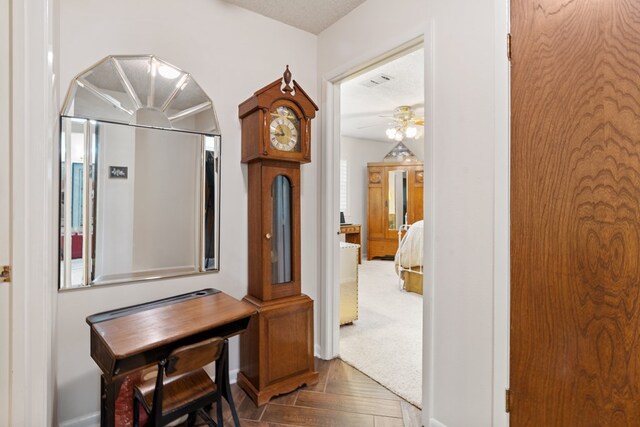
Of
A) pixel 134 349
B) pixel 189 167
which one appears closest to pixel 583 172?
pixel 134 349

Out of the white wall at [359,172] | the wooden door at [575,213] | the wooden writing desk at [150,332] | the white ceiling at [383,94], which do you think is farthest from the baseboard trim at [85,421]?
the white wall at [359,172]

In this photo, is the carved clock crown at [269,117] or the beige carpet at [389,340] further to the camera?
the beige carpet at [389,340]

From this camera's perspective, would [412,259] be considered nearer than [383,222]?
Yes

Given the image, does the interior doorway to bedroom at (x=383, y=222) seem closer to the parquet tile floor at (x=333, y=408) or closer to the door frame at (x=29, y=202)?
the parquet tile floor at (x=333, y=408)

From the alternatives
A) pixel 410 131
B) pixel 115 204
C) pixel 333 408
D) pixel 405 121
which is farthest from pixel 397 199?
pixel 115 204

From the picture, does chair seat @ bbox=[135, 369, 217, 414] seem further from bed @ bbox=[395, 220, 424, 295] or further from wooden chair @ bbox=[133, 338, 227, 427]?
bed @ bbox=[395, 220, 424, 295]

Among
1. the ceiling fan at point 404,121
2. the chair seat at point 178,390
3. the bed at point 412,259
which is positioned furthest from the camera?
the ceiling fan at point 404,121

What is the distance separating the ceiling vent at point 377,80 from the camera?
3.45 metres

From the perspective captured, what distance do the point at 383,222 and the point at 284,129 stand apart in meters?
4.88

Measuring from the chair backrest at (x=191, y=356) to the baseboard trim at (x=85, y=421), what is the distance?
882 mm

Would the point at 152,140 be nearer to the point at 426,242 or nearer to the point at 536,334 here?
the point at 426,242

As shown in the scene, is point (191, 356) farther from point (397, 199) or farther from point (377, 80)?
point (397, 199)

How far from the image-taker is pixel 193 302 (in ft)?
5.83

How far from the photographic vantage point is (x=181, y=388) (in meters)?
1.50
